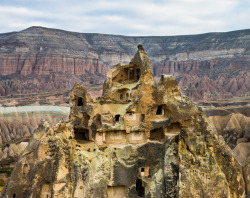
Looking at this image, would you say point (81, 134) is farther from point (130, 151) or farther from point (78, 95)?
point (130, 151)

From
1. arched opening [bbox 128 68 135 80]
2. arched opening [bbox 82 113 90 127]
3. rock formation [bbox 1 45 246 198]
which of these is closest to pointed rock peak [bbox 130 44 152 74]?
rock formation [bbox 1 45 246 198]

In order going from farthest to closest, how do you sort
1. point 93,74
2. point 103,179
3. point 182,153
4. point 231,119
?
point 93,74, point 231,119, point 103,179, point 182,153

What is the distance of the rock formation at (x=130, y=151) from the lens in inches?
861

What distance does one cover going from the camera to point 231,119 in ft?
258

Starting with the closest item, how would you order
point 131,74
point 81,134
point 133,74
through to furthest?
point 81,134
point 133,74
point 131,74

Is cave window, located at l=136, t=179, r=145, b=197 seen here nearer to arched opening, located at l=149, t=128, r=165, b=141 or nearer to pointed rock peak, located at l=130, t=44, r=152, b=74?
arched opening, located at l=149, t=128, r=165, b=141

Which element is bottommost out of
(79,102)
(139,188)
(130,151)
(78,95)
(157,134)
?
(139,188)

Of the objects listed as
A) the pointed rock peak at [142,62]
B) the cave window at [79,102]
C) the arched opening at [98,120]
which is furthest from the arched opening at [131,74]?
the arched opening at [98,120]

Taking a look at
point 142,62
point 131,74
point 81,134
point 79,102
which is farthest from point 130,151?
point 131,74

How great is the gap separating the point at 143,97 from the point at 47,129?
780cm

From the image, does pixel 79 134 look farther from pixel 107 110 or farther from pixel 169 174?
pixel 169 174

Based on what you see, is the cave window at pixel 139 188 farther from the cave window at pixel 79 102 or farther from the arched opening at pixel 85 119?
the cave window at pixel 79 102

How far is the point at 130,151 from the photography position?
2717 cm

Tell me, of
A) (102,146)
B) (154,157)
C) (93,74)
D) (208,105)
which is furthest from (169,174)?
(93,74)
